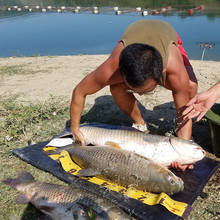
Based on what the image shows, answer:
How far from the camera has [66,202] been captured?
248cm

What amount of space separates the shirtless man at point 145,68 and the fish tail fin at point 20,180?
0.74 metres

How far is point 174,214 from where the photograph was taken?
2.45 m

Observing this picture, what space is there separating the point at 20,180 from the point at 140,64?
69.1 inches

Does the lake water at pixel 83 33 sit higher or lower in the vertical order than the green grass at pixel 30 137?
higher

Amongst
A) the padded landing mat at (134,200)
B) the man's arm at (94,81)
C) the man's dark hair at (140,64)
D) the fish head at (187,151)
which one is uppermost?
the man's dark hair at (140,64)

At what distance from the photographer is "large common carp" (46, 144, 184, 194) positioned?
2.64 m

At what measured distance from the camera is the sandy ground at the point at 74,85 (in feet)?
15.0

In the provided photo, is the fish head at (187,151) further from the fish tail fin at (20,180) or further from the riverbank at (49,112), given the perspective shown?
the fish tail fin at (20,180)

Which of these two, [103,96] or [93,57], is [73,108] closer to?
[103,96]

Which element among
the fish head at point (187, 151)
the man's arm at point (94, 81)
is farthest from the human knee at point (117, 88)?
the fish head at point (187, 151)

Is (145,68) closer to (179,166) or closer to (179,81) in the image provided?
(179,81)

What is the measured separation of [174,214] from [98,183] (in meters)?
0.83

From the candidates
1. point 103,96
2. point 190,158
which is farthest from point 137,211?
point 103,96

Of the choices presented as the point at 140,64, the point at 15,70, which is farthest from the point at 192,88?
the point at 15,70
